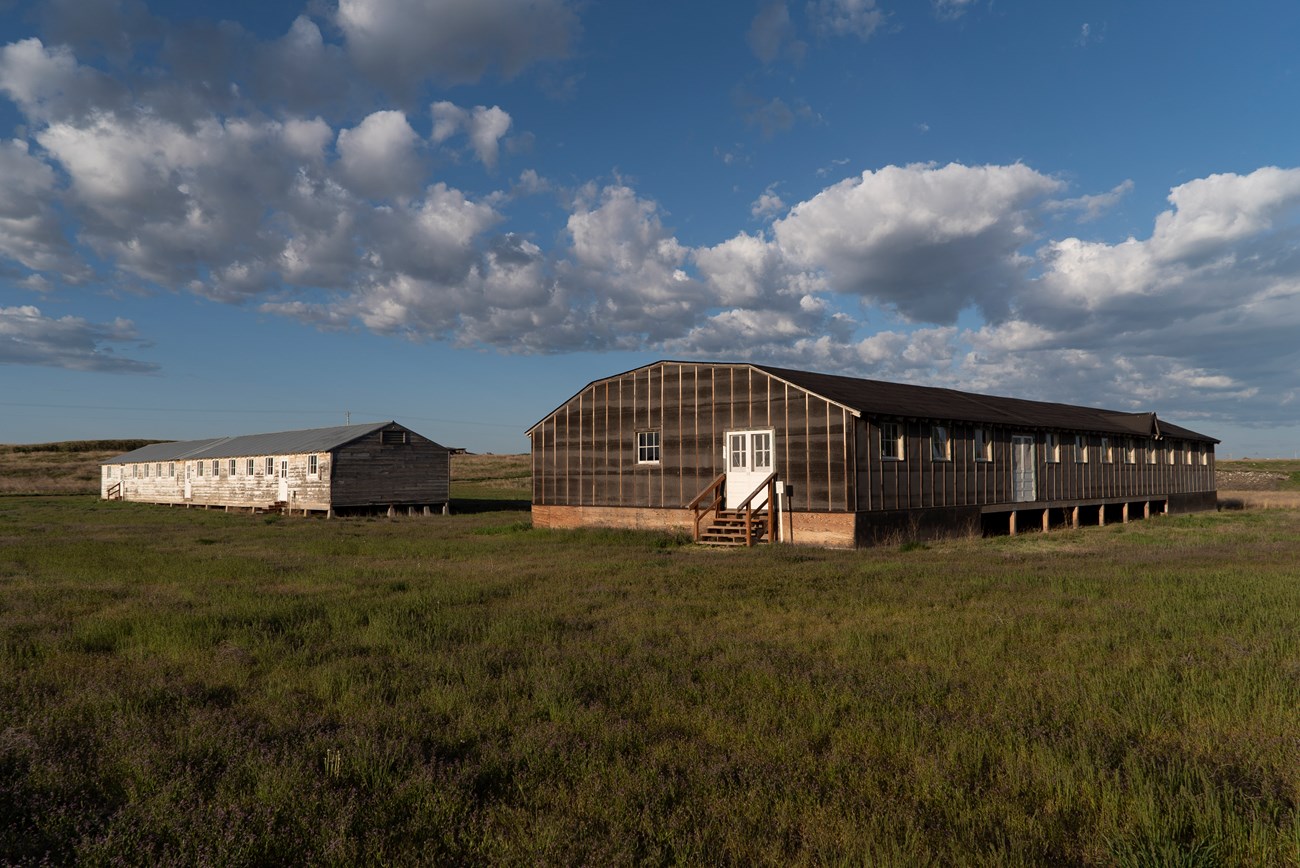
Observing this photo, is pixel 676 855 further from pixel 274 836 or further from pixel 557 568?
pixel 557 568

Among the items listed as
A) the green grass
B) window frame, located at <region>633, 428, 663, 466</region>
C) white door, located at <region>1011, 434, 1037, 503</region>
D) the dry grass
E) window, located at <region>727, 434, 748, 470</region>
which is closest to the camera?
the green grass

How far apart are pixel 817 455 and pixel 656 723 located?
622 inches

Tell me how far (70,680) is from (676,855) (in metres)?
6.71

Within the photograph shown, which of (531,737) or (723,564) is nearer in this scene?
(531,737)

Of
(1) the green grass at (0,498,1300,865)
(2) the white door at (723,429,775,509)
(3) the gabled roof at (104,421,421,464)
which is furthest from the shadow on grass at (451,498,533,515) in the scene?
(1) the green grass at (0,498,1300,865)

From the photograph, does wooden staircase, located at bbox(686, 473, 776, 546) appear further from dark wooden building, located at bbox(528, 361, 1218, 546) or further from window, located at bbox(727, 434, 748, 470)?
window, located at bbox(727, 434, 748, 470)

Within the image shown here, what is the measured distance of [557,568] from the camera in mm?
16078

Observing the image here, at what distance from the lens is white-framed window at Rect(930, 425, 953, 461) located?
23.5 m

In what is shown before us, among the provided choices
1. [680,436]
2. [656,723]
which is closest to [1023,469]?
[680,436]

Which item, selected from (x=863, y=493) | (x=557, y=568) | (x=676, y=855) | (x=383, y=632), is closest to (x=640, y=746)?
(x=676, y=855)

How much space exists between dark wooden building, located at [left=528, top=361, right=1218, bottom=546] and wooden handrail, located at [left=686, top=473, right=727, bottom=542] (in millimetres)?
101

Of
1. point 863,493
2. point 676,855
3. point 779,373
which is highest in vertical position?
point 779,373

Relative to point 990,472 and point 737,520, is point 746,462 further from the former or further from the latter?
point 990,472

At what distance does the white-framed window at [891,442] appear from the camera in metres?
21.7
